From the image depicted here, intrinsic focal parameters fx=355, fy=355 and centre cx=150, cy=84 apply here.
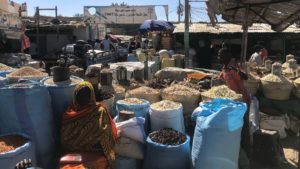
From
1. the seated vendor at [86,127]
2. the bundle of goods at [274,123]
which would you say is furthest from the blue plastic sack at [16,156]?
the bundle of goods at [274,123]

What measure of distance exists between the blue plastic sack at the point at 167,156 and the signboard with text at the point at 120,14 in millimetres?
24057

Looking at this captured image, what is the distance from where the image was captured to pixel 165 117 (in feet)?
13.6

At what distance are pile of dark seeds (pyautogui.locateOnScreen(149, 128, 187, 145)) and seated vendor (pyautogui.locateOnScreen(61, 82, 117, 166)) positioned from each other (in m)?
0.73

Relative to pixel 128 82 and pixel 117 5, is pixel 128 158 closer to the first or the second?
pixel 128 82

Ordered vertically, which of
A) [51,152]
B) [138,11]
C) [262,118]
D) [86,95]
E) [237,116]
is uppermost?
[138,11]

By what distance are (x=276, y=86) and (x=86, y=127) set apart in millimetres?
4336

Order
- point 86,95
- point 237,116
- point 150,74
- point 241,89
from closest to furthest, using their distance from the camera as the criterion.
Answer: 1. point 86,95
2. point 237,116
3. point 241,89
4. point 150,74

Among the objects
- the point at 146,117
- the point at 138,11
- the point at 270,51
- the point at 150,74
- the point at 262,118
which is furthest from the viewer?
the point at 138,11

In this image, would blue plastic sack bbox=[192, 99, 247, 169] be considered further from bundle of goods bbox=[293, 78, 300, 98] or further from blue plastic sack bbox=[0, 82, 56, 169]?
bundle of goods bbox=[293, 78, 300, 98]

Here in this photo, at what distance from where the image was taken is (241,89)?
16.5ft

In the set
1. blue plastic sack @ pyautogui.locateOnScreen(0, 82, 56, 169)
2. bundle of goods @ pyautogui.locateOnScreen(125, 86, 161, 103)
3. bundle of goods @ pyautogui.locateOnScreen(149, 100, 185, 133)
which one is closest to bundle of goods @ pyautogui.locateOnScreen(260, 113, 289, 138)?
bundle of goods @ pyautogui.locateOnScreen(125, 86, 161, 103)

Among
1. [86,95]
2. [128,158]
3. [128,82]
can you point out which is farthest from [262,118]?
[86,95]

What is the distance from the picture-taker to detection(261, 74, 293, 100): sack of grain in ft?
21.0

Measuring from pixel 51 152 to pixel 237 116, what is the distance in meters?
1.88
